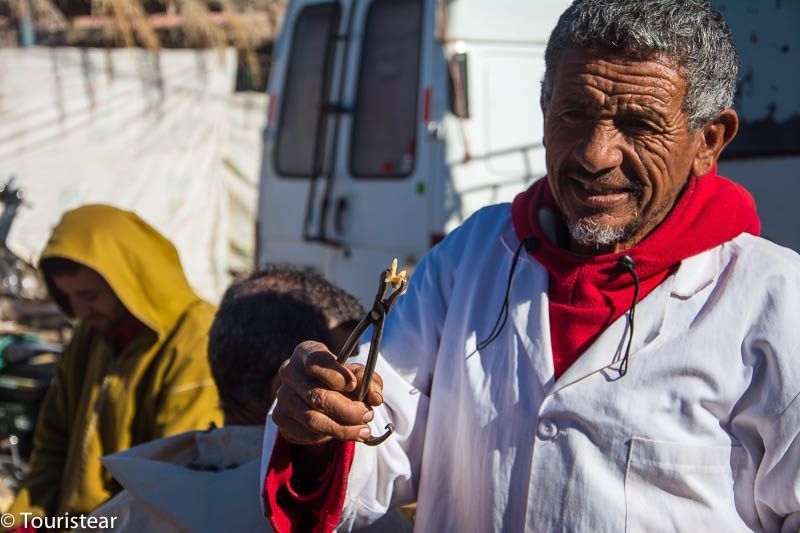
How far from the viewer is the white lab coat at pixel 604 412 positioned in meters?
1.58

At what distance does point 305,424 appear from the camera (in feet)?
4.93

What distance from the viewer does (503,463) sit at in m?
1.71

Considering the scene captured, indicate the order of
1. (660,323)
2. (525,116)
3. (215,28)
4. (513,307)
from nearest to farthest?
(660,323)
(513,307)
(525,116)
(215,28)

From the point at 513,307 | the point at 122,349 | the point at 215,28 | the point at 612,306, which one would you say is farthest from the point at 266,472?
A: the point at 215,28

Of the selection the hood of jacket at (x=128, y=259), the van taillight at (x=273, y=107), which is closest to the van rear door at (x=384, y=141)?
the van taillight at (x=273, y=107)

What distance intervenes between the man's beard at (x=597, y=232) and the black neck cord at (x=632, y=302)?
5 centimetres

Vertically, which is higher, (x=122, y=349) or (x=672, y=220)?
(x=672, y=220)

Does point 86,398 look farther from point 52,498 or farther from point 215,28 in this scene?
point 215,28

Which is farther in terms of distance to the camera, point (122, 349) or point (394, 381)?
point (122, 349)

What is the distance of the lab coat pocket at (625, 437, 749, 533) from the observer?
1583 mm

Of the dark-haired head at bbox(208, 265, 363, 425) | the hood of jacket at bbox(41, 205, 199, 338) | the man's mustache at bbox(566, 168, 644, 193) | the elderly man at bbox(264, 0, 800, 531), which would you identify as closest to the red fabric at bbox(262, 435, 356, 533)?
the elderly man at bbox(264, 0, 800, 531)

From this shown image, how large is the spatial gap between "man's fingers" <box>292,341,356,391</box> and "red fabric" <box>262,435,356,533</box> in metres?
0.20

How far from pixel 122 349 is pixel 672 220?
2.14m

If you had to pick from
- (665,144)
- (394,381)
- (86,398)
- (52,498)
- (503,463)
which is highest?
(665,144)
